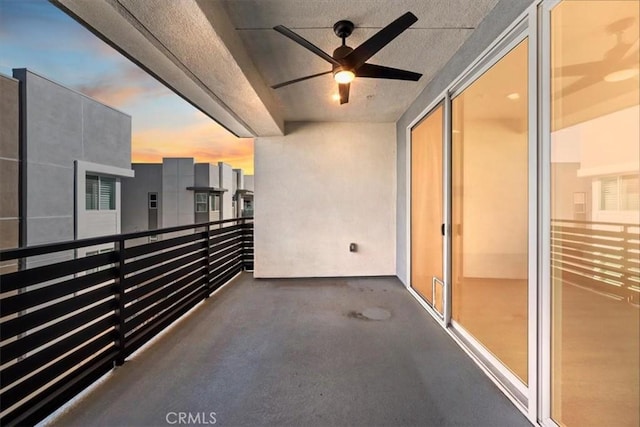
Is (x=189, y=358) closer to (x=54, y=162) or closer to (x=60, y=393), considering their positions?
(x=60, y=393)

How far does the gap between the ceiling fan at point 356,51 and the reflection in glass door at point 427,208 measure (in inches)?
41.8

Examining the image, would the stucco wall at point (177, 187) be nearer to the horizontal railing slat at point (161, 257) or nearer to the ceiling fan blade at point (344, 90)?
the horizontal railing slat at point (161, 257)

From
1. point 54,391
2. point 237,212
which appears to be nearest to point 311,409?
point 54,391

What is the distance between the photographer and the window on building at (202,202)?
13.0 meters

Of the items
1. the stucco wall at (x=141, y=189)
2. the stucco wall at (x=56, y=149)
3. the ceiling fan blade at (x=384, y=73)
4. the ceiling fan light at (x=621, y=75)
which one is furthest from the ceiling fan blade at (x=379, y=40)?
the stucco wall at (x=141, y=189)

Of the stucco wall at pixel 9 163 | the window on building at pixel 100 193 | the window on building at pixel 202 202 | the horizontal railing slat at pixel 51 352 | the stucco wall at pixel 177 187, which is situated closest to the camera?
the horizontal railing slat at pixel 51 352

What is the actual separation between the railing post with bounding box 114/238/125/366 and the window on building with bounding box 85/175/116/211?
18.1 ft

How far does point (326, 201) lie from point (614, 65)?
3568mm

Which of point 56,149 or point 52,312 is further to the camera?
point 56,149

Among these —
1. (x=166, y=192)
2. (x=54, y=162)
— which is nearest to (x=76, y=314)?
(x=54, y=162)

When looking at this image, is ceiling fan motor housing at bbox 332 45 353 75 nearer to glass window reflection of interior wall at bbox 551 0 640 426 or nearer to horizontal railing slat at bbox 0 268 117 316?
glass window reflection of interior wall at bbox 551 0 640 426

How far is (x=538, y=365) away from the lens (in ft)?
4.64

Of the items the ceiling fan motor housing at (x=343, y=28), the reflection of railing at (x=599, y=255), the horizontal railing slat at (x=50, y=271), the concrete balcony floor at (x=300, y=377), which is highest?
the ceiling fan motor housing at (x=343, y=28)

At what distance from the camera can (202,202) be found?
1318 centimetres
